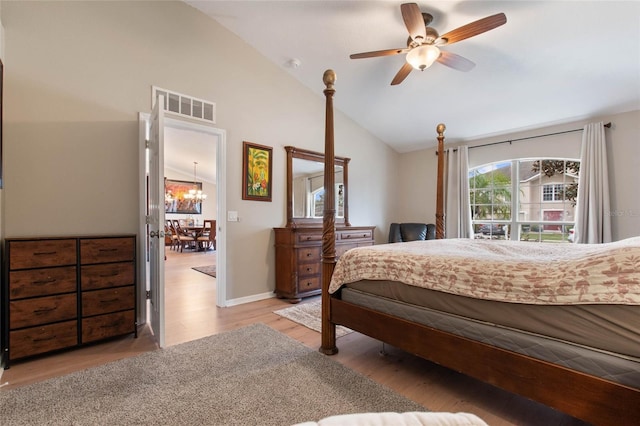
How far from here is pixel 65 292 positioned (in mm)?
2264

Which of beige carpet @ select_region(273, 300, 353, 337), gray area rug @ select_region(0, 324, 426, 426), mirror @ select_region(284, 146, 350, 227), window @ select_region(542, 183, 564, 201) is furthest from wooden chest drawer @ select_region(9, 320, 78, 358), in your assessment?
window @ select_region(542, 183, 564, 201)

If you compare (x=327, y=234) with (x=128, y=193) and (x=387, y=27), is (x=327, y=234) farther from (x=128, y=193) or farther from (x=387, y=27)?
(x=387, y=27)

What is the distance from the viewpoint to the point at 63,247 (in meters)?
2.26

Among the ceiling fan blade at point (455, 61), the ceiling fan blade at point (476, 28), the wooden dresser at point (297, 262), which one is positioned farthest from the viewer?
the wooden dresser at point (297, 262)

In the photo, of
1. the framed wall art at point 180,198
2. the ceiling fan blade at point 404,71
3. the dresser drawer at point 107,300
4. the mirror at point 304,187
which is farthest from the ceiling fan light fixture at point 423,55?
the framed wall art at point 180,198

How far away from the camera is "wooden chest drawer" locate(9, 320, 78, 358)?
2078 millimetres

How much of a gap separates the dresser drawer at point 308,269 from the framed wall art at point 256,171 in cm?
99

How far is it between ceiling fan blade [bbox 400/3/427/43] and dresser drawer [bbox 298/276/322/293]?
9.27ft

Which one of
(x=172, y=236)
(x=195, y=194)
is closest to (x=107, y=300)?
(x=172, y=236)

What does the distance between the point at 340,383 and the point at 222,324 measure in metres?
1.53

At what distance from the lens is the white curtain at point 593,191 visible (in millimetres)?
3547

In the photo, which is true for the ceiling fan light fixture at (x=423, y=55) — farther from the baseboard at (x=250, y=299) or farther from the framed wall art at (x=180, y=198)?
the framed wall art at (x=180, y=198)

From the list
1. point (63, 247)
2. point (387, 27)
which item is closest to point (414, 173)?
point (387, 27)

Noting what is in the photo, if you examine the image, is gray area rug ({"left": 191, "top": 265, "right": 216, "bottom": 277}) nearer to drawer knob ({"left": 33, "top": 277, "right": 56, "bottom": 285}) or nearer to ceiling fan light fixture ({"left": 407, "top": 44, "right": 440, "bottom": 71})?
drawer knob ({"left": 33, "top": 277, "right": 56, "bottom": 285})
